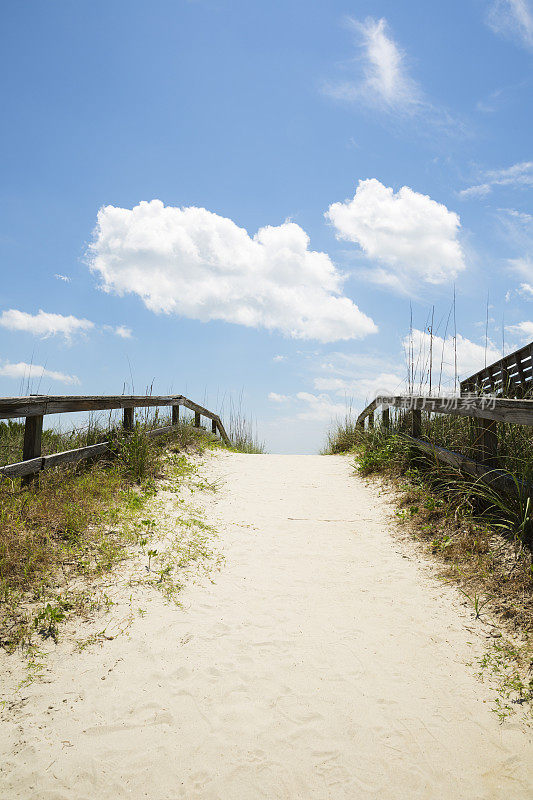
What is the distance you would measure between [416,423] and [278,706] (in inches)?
214

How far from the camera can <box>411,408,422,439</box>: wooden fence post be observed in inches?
295

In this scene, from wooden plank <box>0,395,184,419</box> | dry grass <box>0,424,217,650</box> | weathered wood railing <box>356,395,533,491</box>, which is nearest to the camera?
dry grass <box>0,424,217,650</box>

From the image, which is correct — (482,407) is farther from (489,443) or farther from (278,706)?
(278,706)

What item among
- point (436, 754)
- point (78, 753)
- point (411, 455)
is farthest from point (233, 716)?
point (411, 455)

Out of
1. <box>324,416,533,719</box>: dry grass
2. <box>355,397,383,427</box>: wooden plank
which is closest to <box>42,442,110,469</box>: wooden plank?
<box>324,416,533,719</box>: dry grass

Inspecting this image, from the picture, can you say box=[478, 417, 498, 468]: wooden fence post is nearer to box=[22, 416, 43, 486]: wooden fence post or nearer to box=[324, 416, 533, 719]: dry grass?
box=[324, 416, 533, 719]: dry grass

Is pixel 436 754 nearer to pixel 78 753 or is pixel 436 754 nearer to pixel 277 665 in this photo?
pixel 277 665

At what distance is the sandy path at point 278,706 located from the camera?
7.70 ft

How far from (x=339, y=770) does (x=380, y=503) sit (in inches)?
174

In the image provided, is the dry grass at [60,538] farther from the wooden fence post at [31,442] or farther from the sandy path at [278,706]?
the sandy path at [278,706]

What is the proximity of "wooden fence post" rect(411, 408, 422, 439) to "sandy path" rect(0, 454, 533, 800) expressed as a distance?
3348 millimetres

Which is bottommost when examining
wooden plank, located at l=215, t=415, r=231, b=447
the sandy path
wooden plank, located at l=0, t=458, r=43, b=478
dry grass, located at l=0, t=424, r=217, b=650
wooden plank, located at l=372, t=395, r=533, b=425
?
the sandy path

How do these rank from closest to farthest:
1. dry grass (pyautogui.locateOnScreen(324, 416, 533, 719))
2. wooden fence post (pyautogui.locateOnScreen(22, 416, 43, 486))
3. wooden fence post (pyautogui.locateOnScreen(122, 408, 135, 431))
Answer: dry grass (pyautogui.locateOnScreen(324, 416, 533, 719)), wooden fence post (pyautogui.locateOnScreen(22, 416, 43, 486)), wooden fence post (pyautogui.locateOnScreen(122, 408, 135, 431))

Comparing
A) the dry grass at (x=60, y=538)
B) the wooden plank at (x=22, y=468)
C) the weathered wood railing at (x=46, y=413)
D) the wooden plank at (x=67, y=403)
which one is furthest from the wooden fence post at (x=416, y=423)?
the wooden plank at (x=22, y=468)
